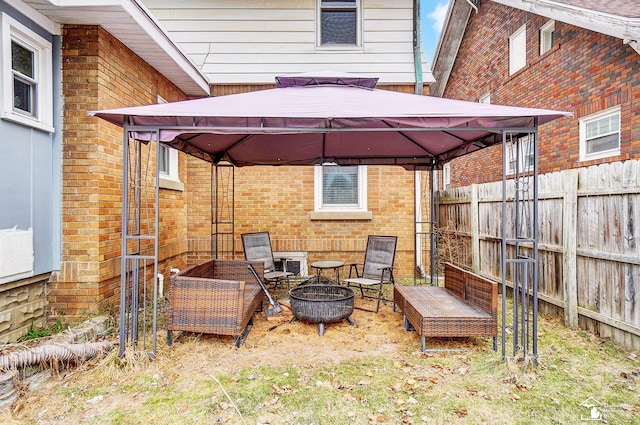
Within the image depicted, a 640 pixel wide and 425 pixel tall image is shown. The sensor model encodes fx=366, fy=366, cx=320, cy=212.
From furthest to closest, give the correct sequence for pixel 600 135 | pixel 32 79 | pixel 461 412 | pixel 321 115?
1. pixel 600 135
2. pixel 32 79
3. pixel 321 115
4. pixel 461 412

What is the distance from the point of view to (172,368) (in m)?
3.57

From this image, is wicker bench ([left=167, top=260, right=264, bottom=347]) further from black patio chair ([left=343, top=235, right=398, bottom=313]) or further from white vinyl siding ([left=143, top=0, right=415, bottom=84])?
white vinyl siding ([left=143, top=0, right=415, bottom=84])

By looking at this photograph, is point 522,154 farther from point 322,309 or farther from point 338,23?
point 338,23

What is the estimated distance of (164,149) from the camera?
6.86 m

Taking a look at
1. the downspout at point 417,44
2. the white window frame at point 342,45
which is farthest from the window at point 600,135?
the white window frame at point 342,45

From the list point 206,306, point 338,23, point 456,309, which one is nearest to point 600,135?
point 456,309

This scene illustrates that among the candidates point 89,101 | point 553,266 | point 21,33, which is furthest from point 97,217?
point 553,266

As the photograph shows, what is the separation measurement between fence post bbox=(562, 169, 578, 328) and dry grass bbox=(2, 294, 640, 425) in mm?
423

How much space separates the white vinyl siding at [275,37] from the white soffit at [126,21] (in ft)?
6.23

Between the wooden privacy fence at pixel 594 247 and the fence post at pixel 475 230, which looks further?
the fence post at pixel 475 230

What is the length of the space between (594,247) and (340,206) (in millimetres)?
4461

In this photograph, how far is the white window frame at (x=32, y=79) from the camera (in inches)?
142

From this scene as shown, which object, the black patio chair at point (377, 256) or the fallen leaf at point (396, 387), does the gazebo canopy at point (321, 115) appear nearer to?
the black patio chair at point (377, 256)

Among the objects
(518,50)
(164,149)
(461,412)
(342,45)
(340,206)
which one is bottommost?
(461,412)
